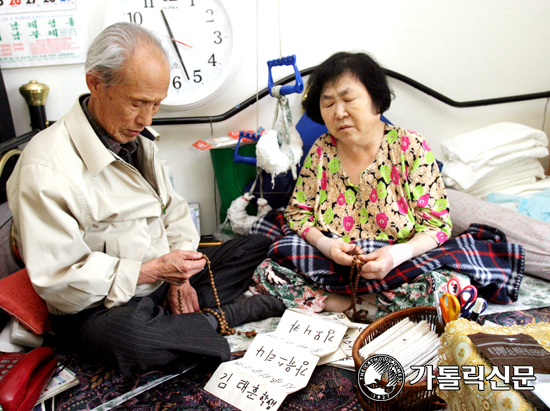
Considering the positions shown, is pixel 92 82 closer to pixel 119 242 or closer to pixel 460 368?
pixel 119 242

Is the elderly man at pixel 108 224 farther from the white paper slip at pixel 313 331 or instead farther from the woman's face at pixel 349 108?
the woman's face at pixel 349 108

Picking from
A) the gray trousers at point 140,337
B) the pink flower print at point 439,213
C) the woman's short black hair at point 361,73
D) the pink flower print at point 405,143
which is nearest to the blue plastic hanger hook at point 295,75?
the woman's short black hair at point 361,73

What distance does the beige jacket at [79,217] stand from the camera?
120 centimetres

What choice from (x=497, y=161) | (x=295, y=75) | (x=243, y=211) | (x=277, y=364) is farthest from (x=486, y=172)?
(x=277, y=364)

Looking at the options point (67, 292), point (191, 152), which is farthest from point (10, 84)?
point (67, 292)

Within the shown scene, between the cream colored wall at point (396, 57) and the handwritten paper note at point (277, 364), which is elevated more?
the cream colored wall at point (396, 57)

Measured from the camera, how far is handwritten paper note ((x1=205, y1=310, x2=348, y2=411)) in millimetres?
1175

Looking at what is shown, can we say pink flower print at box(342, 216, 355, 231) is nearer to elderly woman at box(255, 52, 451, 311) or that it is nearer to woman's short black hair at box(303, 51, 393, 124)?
elderly woman at box(255, 52, 451, 311)

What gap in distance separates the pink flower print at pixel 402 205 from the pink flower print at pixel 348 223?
0.20m

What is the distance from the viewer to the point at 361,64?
5.21ft

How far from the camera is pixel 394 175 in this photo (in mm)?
1650

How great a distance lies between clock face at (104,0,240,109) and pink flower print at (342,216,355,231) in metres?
0.91

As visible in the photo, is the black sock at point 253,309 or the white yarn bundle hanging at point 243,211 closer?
the black sock at point 253,309

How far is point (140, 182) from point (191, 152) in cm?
87
